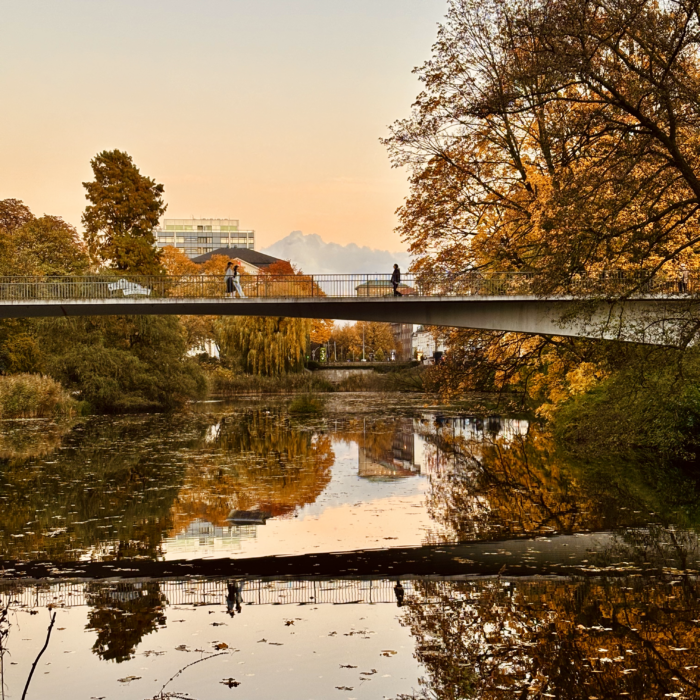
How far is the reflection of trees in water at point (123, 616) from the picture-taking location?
27.6 ft

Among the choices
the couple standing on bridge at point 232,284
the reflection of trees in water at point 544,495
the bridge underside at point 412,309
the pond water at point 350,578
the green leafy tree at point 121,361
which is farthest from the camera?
the green leafy tree at point 121,361

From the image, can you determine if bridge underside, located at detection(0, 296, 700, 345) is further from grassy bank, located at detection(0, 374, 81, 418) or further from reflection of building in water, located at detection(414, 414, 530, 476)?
grassy bank, located at detection(0, 374, 81, 418)

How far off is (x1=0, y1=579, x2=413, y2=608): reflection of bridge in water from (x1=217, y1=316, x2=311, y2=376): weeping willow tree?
49511 mm

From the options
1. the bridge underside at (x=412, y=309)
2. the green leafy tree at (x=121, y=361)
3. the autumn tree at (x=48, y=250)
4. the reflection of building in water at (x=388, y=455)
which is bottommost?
the reflection of building in water at (x=388, y=455)

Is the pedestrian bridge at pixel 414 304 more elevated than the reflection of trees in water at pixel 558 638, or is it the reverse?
the pedestrian bridge at pixel 414 304

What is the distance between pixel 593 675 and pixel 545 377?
2326 cm

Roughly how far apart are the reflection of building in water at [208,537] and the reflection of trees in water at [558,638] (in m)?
4.01

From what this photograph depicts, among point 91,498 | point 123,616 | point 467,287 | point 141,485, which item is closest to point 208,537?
point 123,616

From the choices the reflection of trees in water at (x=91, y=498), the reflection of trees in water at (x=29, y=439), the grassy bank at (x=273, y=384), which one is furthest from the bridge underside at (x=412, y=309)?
the grassy bank at (x=273, y=384)

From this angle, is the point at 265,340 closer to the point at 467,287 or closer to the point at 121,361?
the point at 121,361

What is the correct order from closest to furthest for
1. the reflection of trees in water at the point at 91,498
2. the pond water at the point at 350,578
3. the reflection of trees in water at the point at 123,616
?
the pond water at the point at 350,578 → the reflection of trees in water at the point at 123,616 → the reflection of trees in water at the point at 91,498

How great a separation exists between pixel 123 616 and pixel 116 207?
5024 centimetres

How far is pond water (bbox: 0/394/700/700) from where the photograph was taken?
299 inches

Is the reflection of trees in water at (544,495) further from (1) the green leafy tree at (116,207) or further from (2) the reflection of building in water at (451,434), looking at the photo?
(1) the green leafy tree at (116,207)
